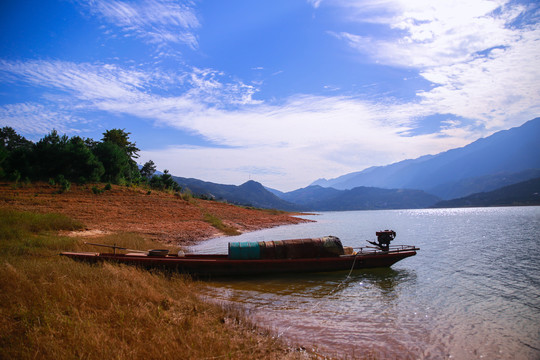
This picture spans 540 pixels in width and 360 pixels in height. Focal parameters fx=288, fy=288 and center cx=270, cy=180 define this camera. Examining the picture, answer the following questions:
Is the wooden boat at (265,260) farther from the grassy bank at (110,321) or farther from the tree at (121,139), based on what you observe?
the tree at (121,139)

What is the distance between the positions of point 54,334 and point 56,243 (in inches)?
437

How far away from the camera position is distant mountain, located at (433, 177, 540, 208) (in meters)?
143

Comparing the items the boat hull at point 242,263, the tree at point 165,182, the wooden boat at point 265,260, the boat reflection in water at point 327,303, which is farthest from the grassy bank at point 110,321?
the tree at point 165,182

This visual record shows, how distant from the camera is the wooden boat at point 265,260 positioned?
503 inches

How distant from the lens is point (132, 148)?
2261 inches

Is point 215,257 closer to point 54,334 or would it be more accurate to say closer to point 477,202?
point 54,334

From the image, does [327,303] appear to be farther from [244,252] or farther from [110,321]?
[110,321]

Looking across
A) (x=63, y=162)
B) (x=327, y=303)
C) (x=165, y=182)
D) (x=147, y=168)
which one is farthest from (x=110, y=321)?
(x=147, y=168)

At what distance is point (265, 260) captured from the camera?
543 inches

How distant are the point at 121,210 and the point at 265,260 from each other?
70.3 ft

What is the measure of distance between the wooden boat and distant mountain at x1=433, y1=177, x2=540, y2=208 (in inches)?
6657

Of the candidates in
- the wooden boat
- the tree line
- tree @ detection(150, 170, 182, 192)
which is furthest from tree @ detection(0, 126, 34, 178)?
the wooden boat

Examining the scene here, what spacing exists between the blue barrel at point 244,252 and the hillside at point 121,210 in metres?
10.9

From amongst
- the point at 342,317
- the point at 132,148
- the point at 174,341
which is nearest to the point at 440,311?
the point at 342,317
